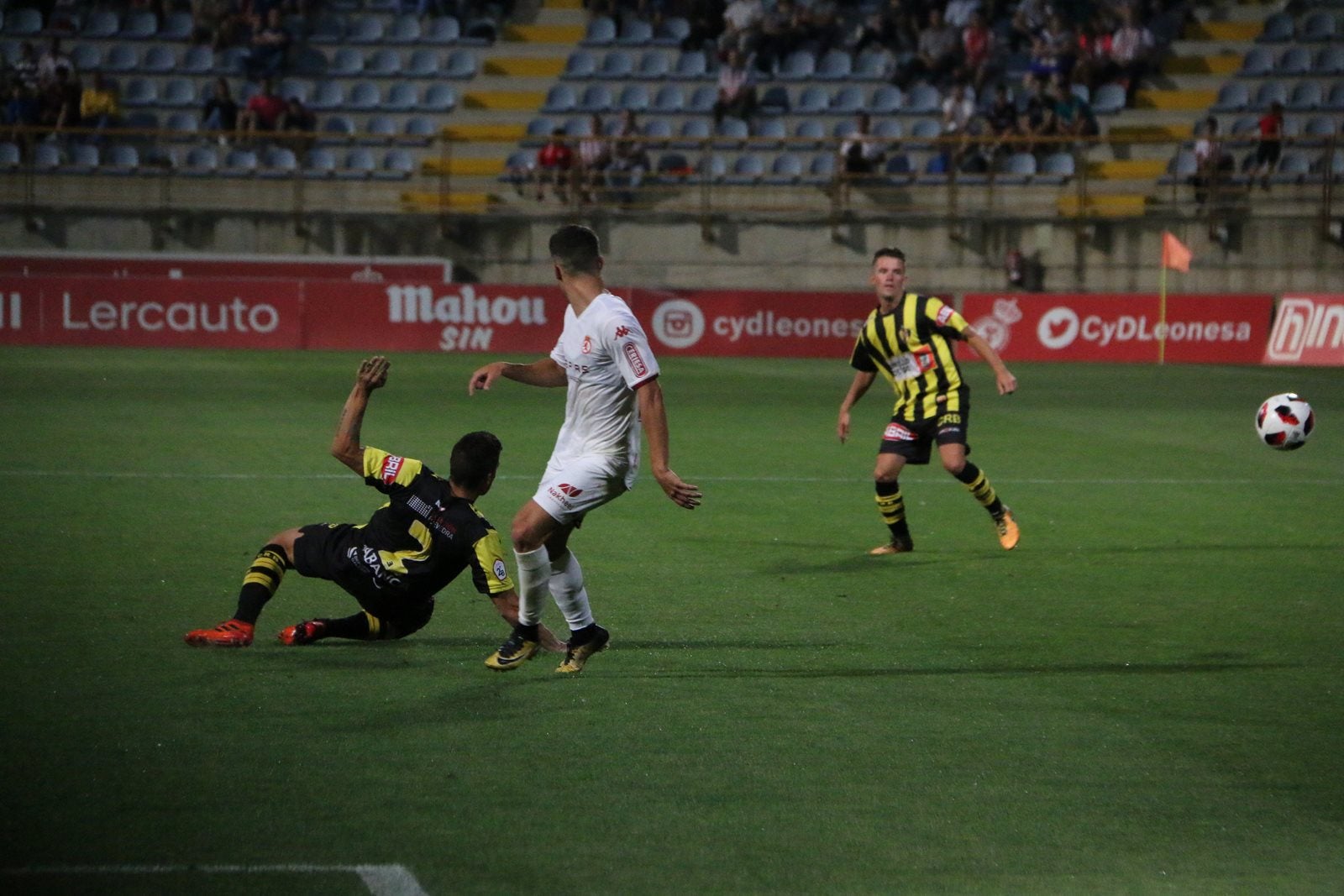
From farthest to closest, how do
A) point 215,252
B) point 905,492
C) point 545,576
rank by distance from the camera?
1. point 215,252
2. point 905,492
3. point 545,576

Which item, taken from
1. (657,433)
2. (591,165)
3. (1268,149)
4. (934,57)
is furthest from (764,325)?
(657,433)

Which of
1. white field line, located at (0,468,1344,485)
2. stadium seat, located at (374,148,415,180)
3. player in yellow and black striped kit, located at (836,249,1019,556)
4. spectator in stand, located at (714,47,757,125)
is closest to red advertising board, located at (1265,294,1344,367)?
spectator in stand, located at (714,47,757,125)

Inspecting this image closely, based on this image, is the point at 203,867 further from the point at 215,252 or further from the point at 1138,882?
the point at 215,252

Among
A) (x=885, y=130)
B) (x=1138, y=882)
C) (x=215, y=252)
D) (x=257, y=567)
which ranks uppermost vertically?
(x=885, y=130)

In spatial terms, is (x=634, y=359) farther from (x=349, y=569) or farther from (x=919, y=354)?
(x=919, y=354)

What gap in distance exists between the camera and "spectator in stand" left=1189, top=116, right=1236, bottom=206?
30438 millimetres

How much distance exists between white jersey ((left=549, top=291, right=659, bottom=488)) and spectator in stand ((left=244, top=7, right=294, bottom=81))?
91.0ft

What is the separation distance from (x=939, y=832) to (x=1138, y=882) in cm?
61

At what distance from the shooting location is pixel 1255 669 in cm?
720

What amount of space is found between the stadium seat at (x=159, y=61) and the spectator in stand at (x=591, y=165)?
874 centimetres

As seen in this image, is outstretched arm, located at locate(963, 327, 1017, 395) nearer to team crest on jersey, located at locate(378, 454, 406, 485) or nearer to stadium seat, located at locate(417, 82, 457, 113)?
team crest on jersey, located at locate(378, 454, 406, 485)

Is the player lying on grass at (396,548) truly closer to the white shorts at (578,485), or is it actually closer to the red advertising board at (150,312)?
the white shorts at (578,485)

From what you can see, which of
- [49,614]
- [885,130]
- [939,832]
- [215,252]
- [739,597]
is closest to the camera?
[939,832]

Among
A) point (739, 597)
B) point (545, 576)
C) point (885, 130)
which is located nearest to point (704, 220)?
point (885, 130)
